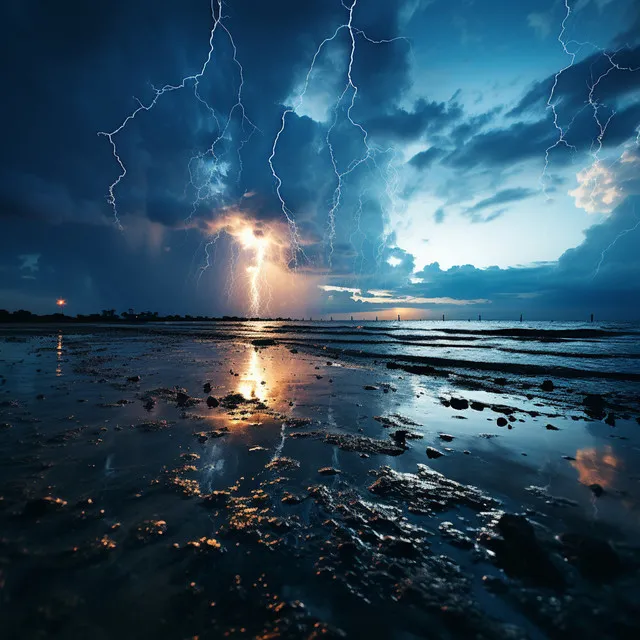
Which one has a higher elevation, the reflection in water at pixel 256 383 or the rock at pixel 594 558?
the rock at pixel 594 558

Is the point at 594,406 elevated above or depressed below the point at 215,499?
below

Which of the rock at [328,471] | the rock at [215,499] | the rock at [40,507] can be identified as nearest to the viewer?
the rock at [40,507]

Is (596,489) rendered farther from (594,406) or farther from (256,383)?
(256,383)

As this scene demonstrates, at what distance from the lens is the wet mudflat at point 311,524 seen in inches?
75.3

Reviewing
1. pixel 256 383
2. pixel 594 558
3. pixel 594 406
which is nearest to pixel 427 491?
pixel 594 558

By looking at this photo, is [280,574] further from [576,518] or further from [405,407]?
[405,407]

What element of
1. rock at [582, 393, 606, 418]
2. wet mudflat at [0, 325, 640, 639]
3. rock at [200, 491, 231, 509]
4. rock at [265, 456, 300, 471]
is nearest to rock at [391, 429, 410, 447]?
wet mudflat at [0, 325, 640, 639]

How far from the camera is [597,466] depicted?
14.2 ft

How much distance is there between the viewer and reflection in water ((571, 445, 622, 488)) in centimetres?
390

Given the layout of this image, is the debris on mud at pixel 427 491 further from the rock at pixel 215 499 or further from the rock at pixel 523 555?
the rock at pixel 215 499

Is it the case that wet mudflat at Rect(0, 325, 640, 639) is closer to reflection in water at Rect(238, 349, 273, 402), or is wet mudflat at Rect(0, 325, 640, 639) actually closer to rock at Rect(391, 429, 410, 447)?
rock at Rect(391, 429, 410, 447)

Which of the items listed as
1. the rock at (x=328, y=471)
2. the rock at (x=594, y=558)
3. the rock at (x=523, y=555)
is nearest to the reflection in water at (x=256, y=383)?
the rock at (x=328, y=471)

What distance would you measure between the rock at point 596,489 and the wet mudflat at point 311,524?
0.06 ft

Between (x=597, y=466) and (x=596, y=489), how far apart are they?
3.08 feet
